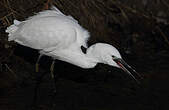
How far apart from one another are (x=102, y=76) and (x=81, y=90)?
37.9 inches

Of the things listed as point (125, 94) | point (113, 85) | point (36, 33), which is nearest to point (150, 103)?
point (125, 94)

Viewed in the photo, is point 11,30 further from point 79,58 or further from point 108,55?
point 108,55

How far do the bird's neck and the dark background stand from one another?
526 millimetres

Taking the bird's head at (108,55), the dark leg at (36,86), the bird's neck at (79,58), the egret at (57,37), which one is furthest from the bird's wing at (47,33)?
the dark leg at (36,86)

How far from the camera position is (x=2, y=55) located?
8242 mm

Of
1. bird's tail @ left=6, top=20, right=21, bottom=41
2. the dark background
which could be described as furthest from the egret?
the dark background

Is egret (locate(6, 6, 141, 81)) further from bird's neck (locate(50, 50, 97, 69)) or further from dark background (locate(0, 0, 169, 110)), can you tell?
dark background (locate(0, 0, 169, 110))

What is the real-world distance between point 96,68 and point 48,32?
180 centimetres

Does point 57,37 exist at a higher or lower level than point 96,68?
higher

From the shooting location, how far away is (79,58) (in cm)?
738

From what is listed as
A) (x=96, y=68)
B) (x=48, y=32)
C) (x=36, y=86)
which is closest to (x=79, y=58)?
(x=48, y=32)

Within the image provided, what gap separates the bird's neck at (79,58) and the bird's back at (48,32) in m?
0.15

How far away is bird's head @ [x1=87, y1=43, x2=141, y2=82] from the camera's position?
6599 millimetres

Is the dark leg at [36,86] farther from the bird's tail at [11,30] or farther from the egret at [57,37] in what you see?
the bird's tail at [11,30]
